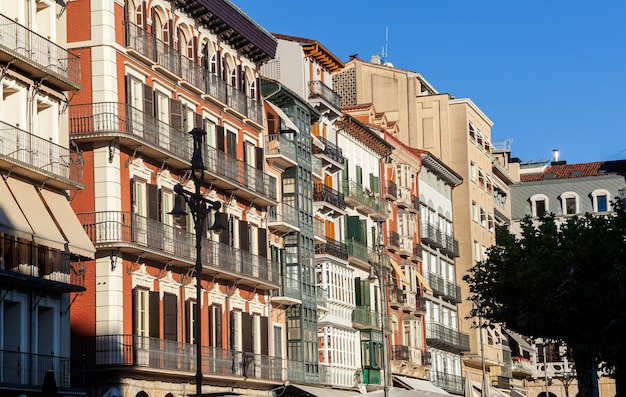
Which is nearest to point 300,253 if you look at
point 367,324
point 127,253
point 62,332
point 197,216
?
point 367,324

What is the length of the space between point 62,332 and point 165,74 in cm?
1275

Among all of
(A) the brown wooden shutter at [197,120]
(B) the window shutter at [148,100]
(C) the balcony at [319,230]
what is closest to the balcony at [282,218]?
(C) the balcony at [319,230]

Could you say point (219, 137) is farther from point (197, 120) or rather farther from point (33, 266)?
point (33, 266)

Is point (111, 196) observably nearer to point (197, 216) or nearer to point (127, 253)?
point (127, 253)

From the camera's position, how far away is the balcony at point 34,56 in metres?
37.7

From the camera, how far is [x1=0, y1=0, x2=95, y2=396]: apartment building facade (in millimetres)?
37250

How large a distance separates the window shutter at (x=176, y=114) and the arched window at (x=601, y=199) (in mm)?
77918

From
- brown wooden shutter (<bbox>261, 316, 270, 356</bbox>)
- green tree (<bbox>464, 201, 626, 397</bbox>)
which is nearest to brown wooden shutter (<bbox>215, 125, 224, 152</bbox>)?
brown wooden shutter (<bbox>261, 316, 270, 356</bbox>)

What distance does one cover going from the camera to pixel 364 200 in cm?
7431

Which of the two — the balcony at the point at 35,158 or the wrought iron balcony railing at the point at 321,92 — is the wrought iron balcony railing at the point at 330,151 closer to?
the wrought iron balcony railing at the point at 321,92

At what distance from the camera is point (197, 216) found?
3322cm

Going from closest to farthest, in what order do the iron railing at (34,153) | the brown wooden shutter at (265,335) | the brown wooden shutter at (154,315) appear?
the iron railing at (34,153) < the brown wooden shutter at (154,315) < the brown wooden shutter at (265,335)

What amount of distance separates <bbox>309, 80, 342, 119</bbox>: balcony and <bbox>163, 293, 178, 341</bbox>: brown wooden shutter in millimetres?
21031

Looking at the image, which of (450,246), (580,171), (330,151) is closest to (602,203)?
(580,171)
